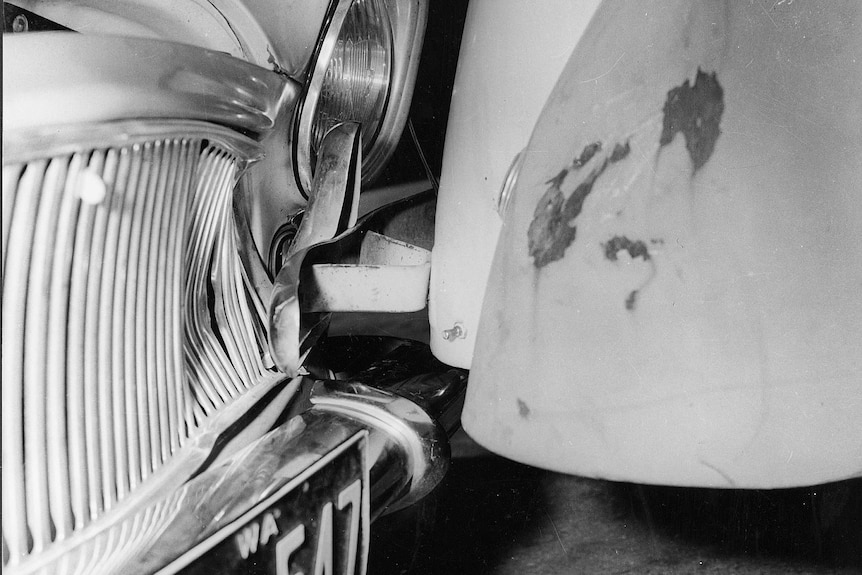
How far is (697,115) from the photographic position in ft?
1.84

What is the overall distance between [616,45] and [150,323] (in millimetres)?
450

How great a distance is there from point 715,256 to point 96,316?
0.47 meters

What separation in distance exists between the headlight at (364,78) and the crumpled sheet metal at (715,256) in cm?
33

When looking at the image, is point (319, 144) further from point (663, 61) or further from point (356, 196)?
point (663, 61)

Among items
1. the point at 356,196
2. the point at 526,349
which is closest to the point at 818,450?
the point at 526,349

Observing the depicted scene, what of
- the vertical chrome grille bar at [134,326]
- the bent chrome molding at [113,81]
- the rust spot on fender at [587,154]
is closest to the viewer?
the bent chrome molding at [113,81]

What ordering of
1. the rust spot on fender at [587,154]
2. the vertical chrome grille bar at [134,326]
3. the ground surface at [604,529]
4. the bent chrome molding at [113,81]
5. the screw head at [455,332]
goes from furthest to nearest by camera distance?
the ground surface at [604,529]
the screw head at [455,332]
the rust spot on fender at [587,154]
the vertical chrome grille bar at [134,326]
the bent chrome molding at [113,81]

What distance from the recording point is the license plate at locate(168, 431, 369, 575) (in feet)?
1.44

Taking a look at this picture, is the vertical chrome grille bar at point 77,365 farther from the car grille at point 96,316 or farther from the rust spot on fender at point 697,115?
the rust spot on fender at point 697,115

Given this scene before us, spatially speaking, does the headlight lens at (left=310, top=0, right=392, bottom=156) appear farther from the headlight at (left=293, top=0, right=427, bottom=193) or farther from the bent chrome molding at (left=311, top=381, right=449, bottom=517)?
the bent chrome molding at (left=311, top=381, right=449, bottom=517)

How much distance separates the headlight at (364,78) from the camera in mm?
795

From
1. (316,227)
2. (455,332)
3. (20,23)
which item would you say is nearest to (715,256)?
(455,332)

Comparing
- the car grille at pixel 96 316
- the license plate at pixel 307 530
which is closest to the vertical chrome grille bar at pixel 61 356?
the car grille at pixel 96 316

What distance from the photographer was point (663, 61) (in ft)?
1.90
